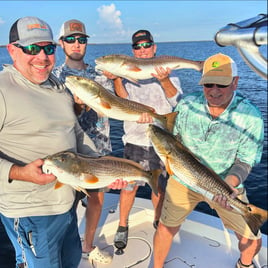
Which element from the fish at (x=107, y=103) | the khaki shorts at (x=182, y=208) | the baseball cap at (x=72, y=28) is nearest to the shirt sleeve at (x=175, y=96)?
the fish at (x=107, y=103)

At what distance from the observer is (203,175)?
10.7 ft

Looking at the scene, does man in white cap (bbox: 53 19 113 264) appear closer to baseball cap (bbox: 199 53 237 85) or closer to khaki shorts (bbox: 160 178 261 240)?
khaki shorts (bbox: 160 178 261 240)

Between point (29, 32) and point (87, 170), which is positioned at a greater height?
point (29, 32)

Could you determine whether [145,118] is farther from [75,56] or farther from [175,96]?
[75,56]

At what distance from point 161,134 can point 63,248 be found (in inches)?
64.4

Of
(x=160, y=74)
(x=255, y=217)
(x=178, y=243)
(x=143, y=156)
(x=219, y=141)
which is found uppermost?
(x=160, y=74)

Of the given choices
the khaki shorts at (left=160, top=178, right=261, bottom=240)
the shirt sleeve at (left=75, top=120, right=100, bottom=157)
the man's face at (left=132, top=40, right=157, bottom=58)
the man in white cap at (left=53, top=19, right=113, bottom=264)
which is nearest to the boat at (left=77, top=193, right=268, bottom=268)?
the man in white cap at (left=53, top=19, right=113, bottom=264)

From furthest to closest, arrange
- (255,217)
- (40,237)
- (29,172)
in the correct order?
1. (255,217)
2. (40,237)
3. (29,172)

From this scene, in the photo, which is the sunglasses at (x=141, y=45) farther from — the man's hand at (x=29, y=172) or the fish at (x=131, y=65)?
the man's hand at (x=29, y=172)

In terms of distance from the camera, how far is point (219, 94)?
338cm

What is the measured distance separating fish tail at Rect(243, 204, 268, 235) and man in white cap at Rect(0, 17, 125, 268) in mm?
1867

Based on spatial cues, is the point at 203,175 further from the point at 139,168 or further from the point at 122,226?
the point at 122,226

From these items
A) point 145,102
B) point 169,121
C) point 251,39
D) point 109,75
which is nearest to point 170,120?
point 169,121

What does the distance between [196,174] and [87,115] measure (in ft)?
5.21
